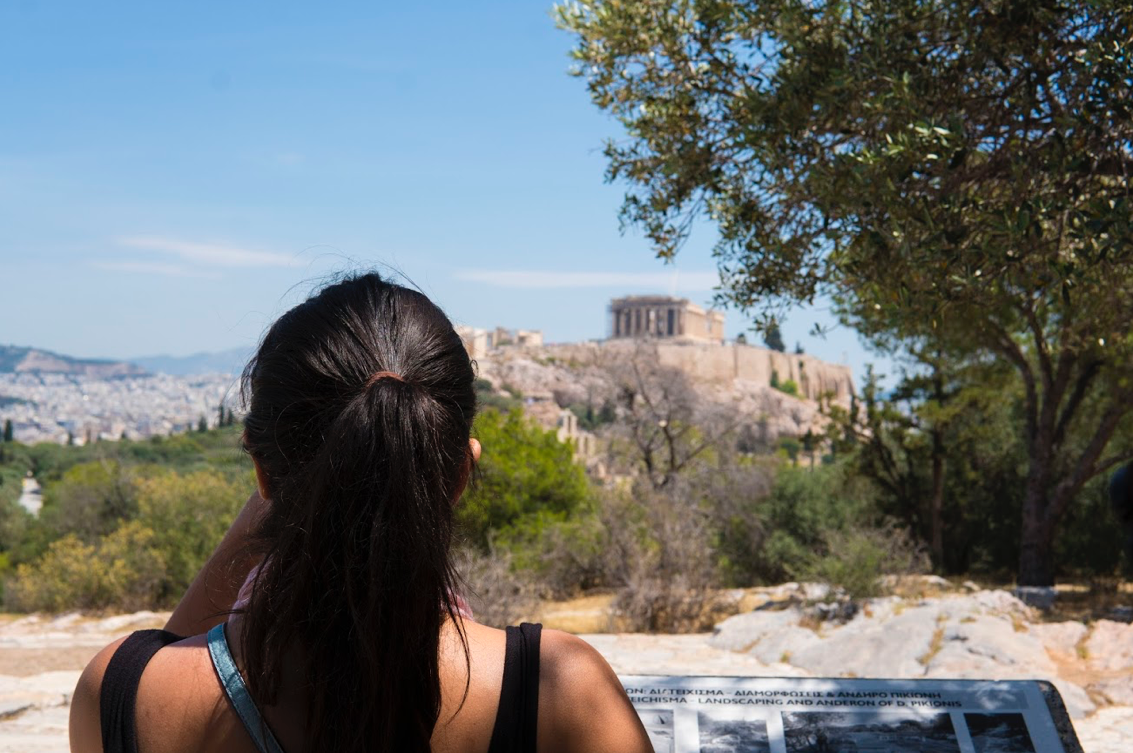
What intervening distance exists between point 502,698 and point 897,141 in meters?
A: 3.04

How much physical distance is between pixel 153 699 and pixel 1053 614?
9665 millimetres

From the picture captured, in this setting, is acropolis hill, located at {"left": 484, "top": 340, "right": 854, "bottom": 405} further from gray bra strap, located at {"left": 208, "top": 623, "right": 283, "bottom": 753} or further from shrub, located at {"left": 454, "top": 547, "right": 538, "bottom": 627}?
gray bra strap, located at {"left": 208, "top": 623, "right": 283, "bottom": 753}

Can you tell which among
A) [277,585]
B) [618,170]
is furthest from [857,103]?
[277,585]

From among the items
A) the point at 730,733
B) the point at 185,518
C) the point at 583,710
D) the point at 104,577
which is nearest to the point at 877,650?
the point at 730,733

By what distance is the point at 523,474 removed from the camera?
49.1ft

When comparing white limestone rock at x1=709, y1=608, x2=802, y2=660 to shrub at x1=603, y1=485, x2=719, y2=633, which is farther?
shrub at x1=603, y1=485, x2=719, y2=633

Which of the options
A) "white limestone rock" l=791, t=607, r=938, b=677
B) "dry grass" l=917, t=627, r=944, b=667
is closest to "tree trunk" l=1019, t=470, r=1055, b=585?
"white limestone rock" l=791, t=607, r=938, b=677

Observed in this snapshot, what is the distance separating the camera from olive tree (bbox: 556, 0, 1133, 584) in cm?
338

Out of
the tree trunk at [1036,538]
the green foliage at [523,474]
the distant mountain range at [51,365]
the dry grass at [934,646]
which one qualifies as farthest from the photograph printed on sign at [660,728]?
the distant mountain range at [51,365]

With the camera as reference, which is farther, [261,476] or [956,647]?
[956,647]

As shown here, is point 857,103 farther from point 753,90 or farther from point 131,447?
point 131,447

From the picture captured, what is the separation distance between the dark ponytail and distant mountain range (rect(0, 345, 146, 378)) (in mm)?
186555

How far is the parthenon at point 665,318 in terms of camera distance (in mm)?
119438

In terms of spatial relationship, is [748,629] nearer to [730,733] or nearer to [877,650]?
[877,650]
